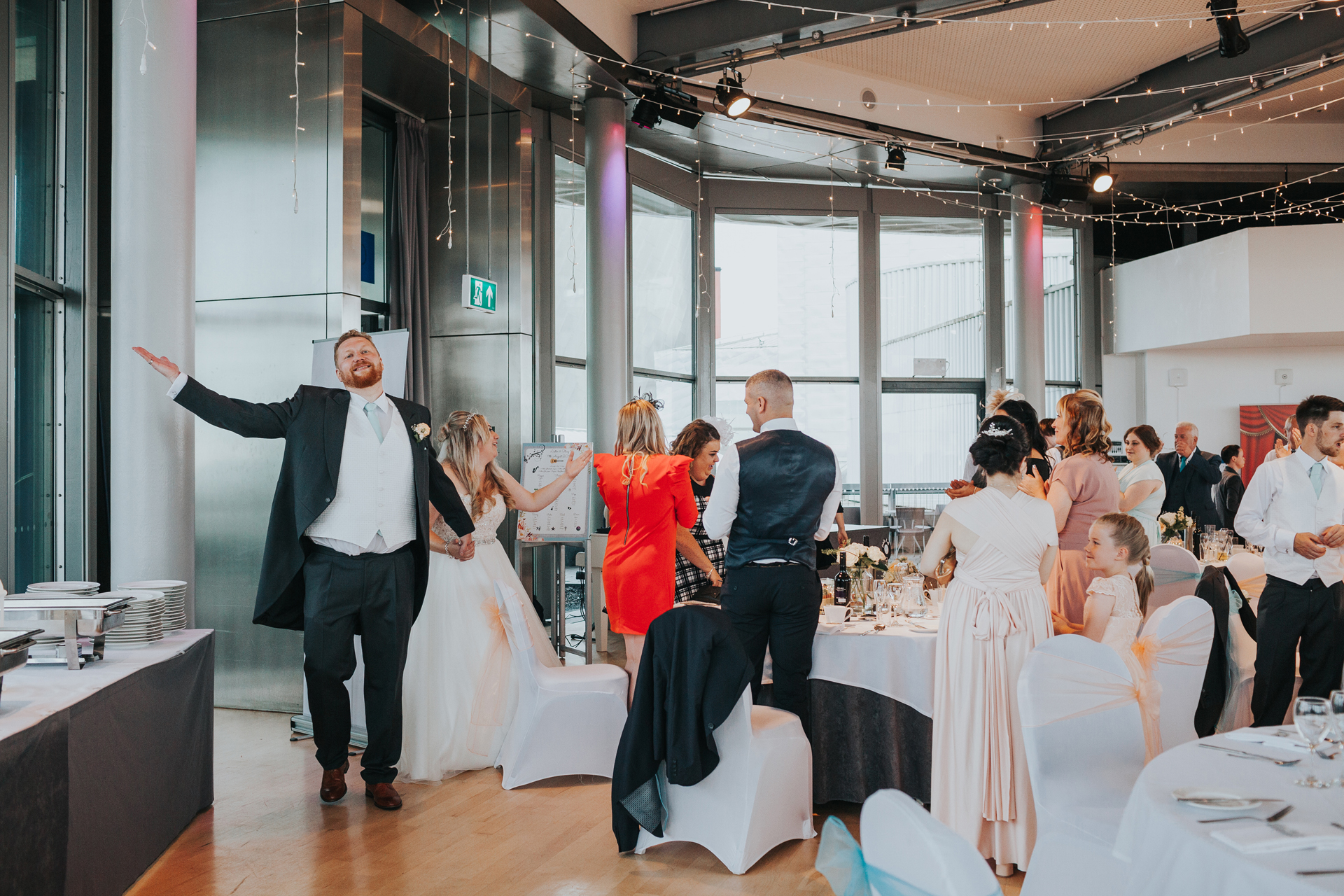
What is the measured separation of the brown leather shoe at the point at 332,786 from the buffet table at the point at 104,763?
0.44 m

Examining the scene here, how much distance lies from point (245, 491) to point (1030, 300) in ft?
28.3

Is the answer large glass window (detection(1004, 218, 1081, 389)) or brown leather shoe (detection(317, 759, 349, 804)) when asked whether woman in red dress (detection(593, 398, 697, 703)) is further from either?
large glass window (detection(1004, 218, 1081, 389))

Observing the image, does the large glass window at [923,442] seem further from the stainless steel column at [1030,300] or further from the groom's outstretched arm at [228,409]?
the groom's outstretched arm at [228,409]

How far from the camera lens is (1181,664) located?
310 centimetres

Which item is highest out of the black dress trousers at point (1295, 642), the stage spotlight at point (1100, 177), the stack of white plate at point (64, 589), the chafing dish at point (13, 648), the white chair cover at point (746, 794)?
the stage spotlight at point (1100, 177)

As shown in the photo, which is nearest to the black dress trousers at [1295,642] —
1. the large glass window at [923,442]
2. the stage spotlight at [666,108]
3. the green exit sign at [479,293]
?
the green exit sign at [479,293]

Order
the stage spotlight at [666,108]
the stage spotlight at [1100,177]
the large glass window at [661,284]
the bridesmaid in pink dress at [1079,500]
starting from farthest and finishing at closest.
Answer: the large glass window at [661,284]
the stage spotlight at [1100,177]
the stage spotlight at [666,108]
the bridesmaid in pink dress at [1079,500]

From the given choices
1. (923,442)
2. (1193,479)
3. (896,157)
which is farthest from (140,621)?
(923,442)

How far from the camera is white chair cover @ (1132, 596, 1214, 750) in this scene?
308 centimetres

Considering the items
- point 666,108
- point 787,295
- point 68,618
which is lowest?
point 68,618

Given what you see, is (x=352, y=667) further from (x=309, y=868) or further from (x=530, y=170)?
(x=530, y=170)

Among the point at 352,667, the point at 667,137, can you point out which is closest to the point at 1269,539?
the point at 352,667

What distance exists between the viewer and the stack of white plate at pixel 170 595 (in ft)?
12.1

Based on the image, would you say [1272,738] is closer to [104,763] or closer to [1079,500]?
[1079,500]
